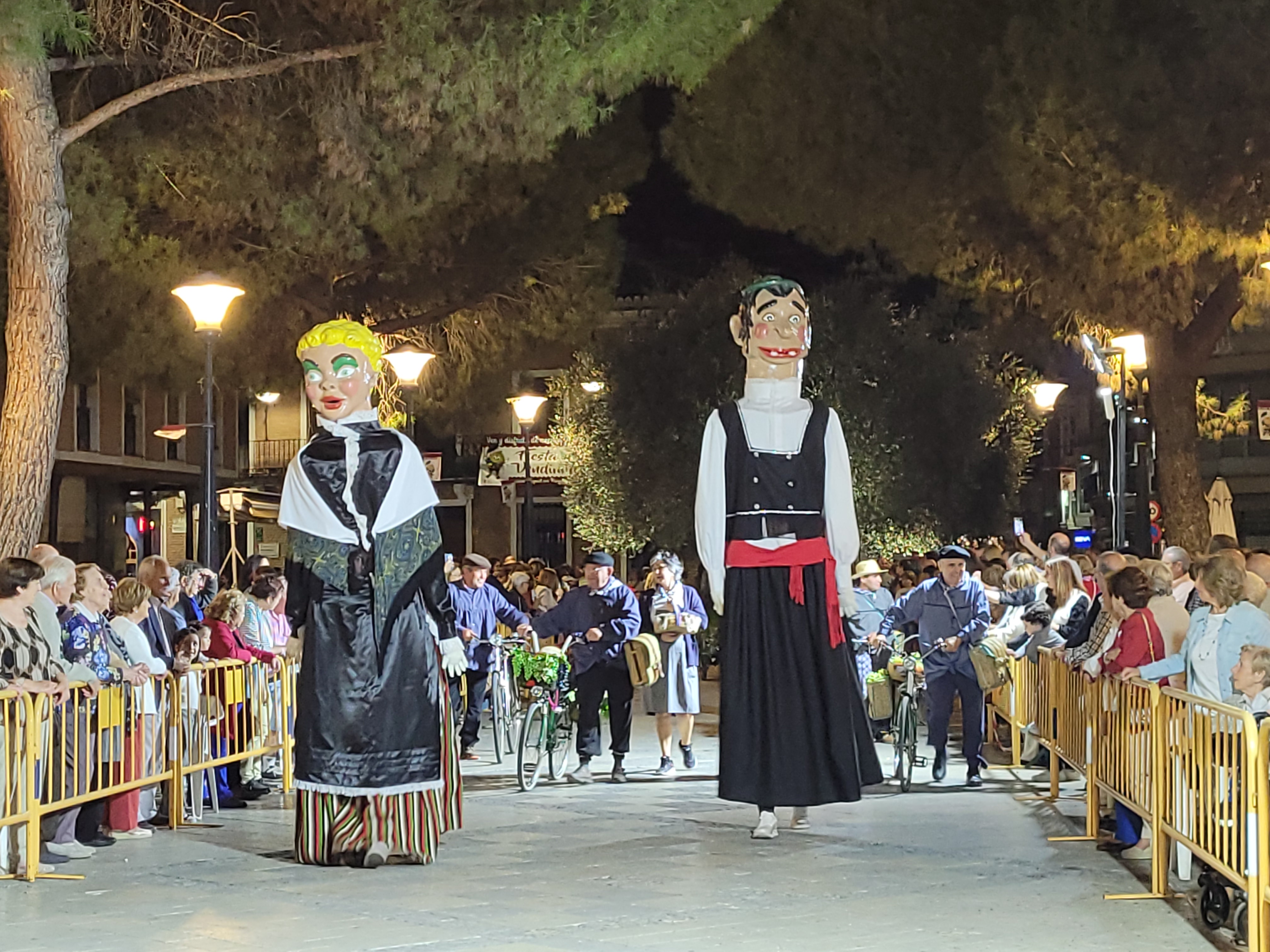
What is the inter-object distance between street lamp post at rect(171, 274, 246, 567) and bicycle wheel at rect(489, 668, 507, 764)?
2539 millimetres

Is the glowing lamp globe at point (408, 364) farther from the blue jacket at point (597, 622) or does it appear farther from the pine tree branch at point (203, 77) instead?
the blue jacket at point (597, 622)

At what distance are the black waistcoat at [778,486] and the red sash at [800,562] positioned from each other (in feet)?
0.17

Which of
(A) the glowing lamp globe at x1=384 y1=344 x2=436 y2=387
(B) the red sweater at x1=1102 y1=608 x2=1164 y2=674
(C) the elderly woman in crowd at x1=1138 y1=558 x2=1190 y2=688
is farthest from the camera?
(A) the glowing lamp globe at x1=384 y1=344 x2=436 y2=387

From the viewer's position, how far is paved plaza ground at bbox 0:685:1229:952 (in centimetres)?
714

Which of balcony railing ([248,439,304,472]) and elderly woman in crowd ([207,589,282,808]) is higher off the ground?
balcony railing ([248,439,304,472])

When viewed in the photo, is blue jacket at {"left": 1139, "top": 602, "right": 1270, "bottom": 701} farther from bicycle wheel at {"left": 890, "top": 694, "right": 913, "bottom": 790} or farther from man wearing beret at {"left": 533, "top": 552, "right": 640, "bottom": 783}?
man wearing beret at {"left": 533, "top": 552, "right": 640, "bottom": 783}

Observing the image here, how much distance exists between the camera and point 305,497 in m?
9.08

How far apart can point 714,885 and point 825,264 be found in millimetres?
29659

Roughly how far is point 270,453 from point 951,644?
140ft

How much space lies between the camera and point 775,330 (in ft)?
31.7

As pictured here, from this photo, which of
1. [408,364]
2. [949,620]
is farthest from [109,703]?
[408,364]

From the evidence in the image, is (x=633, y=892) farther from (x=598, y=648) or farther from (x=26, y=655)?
(x=598, y=648)

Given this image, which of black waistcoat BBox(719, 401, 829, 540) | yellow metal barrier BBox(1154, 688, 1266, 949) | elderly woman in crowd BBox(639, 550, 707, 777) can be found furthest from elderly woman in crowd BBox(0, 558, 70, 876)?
elderly woman in crowd BBox(639, 550, 707, 777)

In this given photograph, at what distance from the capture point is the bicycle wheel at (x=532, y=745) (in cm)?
1261
